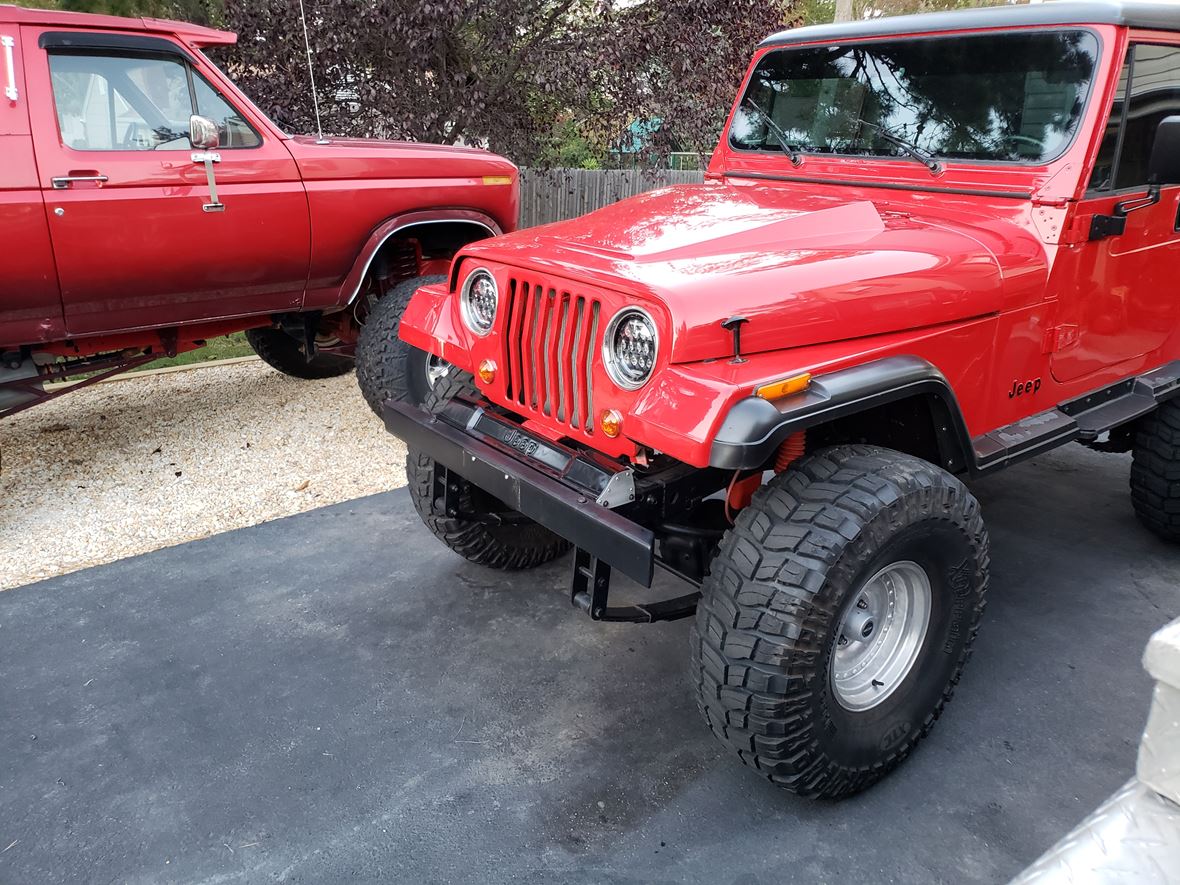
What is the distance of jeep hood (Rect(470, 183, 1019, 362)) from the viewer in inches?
89.6

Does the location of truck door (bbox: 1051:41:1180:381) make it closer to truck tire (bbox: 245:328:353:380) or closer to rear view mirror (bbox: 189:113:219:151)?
rear view mirror (bbox: 189:113:219:151)

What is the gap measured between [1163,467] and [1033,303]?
131 cm

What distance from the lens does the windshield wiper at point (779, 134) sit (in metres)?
3.60

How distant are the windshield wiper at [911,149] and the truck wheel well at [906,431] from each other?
1.00m

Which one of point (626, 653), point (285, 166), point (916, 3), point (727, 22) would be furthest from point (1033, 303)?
point (916, 3)

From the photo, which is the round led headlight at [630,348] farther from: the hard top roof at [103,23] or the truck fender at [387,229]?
the hard top roof at [103,23]

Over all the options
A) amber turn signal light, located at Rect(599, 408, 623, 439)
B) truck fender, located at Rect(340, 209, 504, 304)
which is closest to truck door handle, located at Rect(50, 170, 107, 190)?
truck fender, located at Rect(340, 209, 504, 304)

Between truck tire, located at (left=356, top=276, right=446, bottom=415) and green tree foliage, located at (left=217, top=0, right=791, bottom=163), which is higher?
green tree foliage, located at (left=217, top=0, right=791, bottom=163)

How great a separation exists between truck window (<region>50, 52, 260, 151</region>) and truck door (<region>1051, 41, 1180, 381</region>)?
12.9 feet

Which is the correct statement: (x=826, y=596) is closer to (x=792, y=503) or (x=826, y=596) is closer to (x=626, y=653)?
(x=792, y=503)

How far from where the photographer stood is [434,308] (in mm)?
3090

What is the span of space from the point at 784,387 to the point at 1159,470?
95.3 inches

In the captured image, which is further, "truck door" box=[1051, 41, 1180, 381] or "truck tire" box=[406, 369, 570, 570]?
→ "truck tire" box=[406, 369, 570, 570]

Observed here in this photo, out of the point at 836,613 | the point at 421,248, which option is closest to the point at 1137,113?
the point at 836,613
